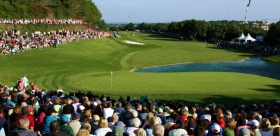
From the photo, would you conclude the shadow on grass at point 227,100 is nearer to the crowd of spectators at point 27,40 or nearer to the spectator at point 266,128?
the spectator at point 266,128

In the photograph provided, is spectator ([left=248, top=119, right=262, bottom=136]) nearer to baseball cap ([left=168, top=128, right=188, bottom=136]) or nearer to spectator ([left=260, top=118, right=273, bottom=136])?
spectator ([left=260, top=118, right=273, bottom=136])

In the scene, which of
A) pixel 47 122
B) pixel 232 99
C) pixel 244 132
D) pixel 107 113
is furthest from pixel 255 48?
pixel 47 122

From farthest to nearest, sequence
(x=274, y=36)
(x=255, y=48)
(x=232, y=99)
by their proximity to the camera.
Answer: (x=274, y=36) < (x=255, y=48) < (x=232, y=99)

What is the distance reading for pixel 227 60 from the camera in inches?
2458

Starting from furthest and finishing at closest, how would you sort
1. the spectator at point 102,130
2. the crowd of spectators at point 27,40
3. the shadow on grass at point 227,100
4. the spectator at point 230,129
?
the crowd of spectators at point 27,40 < the shadow on grass at point 227,100 < the spectator at point 230,129 < the spectator at point 102,130

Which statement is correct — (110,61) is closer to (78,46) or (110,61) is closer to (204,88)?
(78,46)

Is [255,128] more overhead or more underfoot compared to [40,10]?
more underfoot

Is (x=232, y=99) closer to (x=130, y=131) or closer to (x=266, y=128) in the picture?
(x=266, y=128)

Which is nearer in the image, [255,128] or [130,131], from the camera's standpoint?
[130,131]

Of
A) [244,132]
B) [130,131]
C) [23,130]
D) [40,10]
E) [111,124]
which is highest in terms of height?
[40,10]

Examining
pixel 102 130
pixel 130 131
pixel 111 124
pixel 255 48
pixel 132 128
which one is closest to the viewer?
pixel 102 130

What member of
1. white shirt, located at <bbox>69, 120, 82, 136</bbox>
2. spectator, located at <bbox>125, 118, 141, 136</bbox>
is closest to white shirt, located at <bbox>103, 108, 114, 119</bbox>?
spectator, located at <bbox>125, 118, 141, 136</bbox>

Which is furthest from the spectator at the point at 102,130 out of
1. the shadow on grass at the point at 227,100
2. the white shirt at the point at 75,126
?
the shadow on grass at the point at 227,100

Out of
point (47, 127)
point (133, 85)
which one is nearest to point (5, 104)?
point (47, 127)
